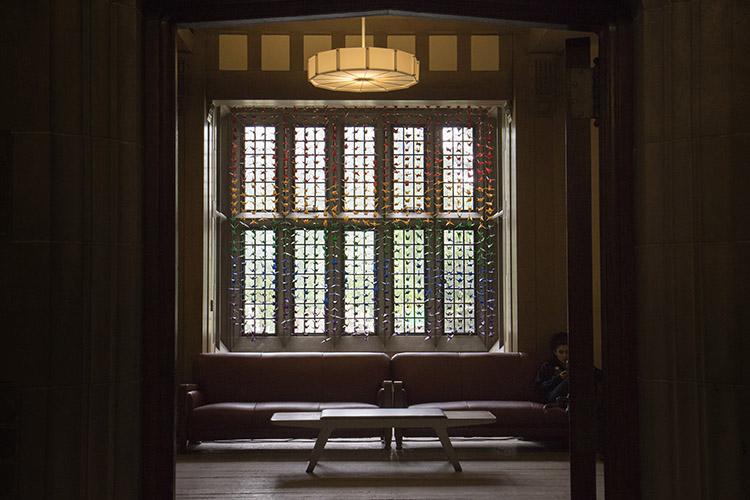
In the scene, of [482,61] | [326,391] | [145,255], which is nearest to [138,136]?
[145,255]

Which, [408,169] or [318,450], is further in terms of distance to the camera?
[408,169]

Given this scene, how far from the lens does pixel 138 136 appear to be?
2.92 m

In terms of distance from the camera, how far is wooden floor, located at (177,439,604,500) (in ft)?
21.8

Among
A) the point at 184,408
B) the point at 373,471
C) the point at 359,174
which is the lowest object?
the point at 373,471

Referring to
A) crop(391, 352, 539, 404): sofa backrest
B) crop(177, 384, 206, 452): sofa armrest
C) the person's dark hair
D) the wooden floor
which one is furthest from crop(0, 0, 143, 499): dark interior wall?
the person's dark hair

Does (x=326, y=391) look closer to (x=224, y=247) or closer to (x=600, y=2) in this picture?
(x=224, y=247)

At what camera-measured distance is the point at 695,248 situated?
9.09 ft

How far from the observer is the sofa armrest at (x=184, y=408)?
337 inches

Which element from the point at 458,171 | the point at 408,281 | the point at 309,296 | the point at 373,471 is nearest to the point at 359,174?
the point at 458,171

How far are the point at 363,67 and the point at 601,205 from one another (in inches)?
185

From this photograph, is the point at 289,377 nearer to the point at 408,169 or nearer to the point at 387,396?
the point at 387,396

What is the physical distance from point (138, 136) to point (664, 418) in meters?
1.82

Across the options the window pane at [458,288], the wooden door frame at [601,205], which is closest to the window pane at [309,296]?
the window pane at [458,288]

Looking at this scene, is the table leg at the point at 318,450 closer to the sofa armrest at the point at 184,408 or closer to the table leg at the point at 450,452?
the table leg at the point at 450,452
